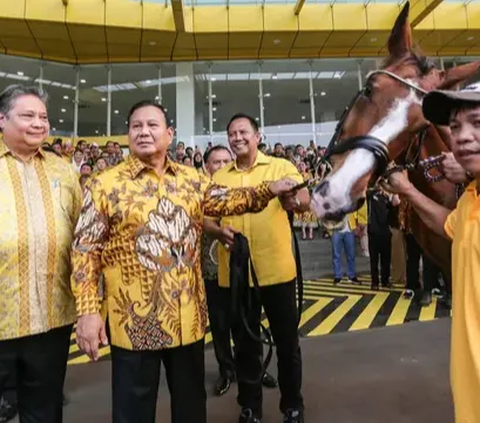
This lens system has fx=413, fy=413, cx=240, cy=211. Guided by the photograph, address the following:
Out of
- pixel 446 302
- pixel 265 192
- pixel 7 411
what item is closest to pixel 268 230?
pixel 265 192

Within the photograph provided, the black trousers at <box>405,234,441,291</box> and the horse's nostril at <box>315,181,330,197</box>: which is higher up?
the horse's nostril at <box>315,181,330,197</box>

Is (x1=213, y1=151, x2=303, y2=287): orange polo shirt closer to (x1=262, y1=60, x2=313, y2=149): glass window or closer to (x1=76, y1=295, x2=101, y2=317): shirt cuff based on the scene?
(x1=76, y1=295, x2=101, y2=317): shirt cuff

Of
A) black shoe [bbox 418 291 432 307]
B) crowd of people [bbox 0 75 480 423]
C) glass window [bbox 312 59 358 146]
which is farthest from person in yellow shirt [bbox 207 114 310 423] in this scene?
glass window [bbox 312 59 358 146]

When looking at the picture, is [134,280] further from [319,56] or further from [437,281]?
[319,56]

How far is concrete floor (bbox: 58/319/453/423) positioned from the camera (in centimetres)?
284

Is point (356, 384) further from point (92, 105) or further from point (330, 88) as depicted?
point (92, 105)

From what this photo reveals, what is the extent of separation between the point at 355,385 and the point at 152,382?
6.78 ft

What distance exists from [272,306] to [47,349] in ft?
4.11

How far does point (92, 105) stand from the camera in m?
15.4

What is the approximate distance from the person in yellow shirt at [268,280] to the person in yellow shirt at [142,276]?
0.67 metres

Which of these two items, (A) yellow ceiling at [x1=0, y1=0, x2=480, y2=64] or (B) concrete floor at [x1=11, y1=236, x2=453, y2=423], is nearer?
(B) concrete floor at [x1=11, y1=236, x2=453, y2=423]

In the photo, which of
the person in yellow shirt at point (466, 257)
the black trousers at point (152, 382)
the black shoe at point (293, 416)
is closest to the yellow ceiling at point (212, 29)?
the black shoe at point (293, 416)

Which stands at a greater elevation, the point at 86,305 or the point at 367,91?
the point at 367,91

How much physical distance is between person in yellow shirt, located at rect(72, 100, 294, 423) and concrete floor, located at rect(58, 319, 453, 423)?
1.24 metres
